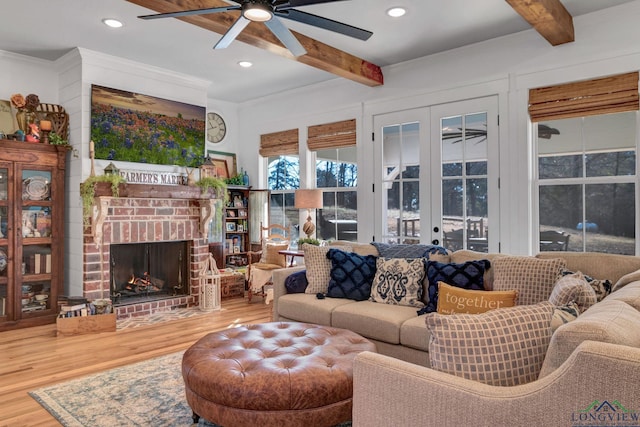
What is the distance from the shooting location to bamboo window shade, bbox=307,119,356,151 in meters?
5.40

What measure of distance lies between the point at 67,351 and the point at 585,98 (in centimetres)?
498

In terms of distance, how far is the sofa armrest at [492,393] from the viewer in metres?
1.03

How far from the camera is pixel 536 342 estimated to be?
1.37m

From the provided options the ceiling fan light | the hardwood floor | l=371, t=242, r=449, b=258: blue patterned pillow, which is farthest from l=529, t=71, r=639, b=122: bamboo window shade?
the hardwood floor

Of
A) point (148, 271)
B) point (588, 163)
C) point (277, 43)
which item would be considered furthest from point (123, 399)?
point (588, 163)

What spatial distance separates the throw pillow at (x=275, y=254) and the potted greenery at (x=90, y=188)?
1.98m

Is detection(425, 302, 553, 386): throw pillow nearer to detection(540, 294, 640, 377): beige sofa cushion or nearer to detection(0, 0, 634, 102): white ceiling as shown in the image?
Answer: detection(540, 294, 640, 377): beige sofa cushion

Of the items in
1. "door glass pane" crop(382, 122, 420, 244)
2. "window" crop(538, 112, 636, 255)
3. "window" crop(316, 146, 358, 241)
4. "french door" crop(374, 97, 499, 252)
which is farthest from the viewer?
"window" crop(316, 146, 358, 241)

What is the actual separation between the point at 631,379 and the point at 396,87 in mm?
4362

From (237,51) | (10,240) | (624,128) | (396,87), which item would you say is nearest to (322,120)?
(396,87)

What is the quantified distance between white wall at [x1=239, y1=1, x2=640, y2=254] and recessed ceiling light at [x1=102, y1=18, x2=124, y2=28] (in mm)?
2547

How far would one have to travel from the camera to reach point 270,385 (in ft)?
6.38

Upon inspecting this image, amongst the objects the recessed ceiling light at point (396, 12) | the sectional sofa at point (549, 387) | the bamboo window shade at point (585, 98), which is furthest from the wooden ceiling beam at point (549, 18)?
the sectional sofa at point (549, 387)

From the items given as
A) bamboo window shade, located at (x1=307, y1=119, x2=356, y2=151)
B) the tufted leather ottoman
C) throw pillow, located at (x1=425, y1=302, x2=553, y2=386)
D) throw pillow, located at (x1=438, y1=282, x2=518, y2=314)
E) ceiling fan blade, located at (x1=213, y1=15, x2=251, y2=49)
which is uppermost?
ceiling fan blade, located at (x1=213, y1=15, x2=251, y2=49)
